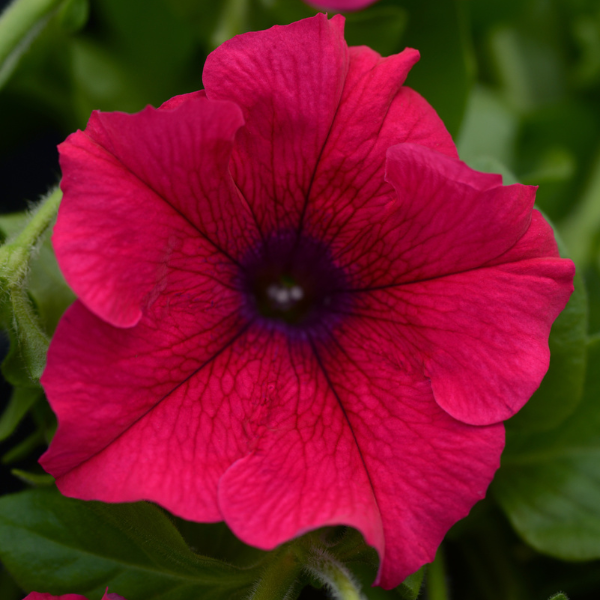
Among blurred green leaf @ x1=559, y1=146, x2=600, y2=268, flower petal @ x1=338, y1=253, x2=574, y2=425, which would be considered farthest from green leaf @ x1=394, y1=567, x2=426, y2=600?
blurred green leaf @ x1=559, y1=146, x2=600, y2=268

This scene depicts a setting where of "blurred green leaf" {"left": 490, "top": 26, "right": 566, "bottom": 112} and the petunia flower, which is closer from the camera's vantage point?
the petunia flower

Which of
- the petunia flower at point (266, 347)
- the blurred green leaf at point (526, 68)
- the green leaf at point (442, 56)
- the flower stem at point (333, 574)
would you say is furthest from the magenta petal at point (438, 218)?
the blurred green leaf at point (526, 68)

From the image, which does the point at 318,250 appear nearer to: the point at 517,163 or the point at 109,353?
the point at 109,353

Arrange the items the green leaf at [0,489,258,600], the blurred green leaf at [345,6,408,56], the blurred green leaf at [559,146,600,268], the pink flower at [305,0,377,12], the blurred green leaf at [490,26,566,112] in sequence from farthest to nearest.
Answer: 1. the blurred green leaf at [490,26,566,112]
2. the blurred green leaf at [559,146,600,268]
3. the blurred green leaf at [345,6,408,56]
4. the pink flower at [305,0,377,12]
5. the green leaf at [0,489,258,600]

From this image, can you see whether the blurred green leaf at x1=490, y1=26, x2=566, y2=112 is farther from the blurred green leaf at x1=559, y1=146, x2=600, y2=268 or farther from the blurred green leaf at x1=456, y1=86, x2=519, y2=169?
the blurred green leaf at x1=559, y1=146, x2=600, y2=268

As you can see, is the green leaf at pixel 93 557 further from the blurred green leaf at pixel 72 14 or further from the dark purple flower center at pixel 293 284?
the blurred green leaf at pixel 72 14

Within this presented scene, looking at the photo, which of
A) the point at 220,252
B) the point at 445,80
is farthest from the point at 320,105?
the point at 445,80

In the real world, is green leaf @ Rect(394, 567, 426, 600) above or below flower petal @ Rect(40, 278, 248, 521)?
below
